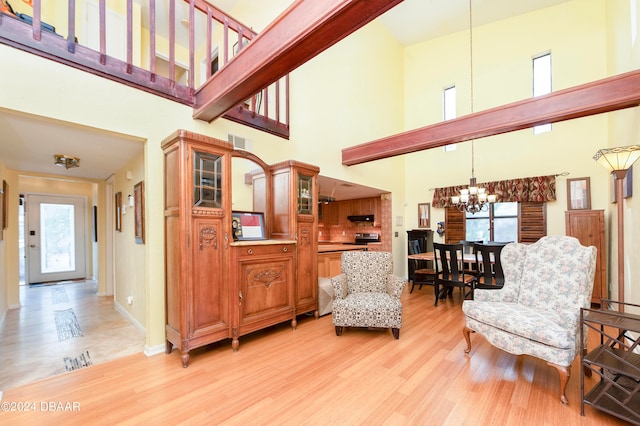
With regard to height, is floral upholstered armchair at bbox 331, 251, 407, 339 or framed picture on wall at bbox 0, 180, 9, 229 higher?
framed picture on wall at bbox 0, 180, 9, 229

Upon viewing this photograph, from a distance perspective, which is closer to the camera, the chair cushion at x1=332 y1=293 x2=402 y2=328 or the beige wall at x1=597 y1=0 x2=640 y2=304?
the beige wall at x1=597 y1=0 x2=640 y2=304

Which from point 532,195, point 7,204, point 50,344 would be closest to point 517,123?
point 532,195

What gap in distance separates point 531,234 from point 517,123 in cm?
331

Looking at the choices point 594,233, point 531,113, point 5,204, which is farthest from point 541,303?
point 5,204

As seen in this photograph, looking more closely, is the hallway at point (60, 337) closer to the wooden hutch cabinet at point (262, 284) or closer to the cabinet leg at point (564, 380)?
the wooden hutch cabinet at point (262, 284)

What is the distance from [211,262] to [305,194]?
1600 mm

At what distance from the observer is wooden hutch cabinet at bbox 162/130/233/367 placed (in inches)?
101

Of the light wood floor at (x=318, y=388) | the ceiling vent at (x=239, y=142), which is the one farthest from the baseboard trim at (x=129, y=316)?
the ceiling vent at (x=239, y=142)

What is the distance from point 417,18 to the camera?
21.2 feet

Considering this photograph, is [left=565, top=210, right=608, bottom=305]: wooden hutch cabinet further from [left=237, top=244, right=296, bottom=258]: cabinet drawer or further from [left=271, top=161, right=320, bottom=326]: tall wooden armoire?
[left=237, top=244, right=296, bottom=258]: cabinet drawer

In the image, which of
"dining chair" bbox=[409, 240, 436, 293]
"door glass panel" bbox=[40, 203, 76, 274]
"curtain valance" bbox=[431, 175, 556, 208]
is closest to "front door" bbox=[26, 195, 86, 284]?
"door glass panel" bbox=[40, 203, 76, 274]

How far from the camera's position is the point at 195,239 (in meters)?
2.62

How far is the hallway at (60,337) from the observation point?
8.30 feet

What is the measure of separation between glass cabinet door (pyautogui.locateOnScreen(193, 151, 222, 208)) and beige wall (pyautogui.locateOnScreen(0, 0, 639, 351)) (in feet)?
1.82
